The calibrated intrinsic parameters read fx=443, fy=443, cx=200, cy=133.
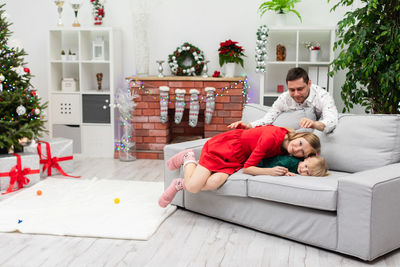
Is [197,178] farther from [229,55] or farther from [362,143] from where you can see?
[229,55]

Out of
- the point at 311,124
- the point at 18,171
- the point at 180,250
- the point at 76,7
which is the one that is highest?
the point at 76,7

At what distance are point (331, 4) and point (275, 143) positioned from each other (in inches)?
113

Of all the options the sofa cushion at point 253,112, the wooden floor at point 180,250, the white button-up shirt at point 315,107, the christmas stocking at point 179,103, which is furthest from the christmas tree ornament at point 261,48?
the wooden floor at point 180,250

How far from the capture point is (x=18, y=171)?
3.75 metres

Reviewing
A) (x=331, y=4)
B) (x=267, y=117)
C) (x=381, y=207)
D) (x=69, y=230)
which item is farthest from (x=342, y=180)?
(x=331, y=4)

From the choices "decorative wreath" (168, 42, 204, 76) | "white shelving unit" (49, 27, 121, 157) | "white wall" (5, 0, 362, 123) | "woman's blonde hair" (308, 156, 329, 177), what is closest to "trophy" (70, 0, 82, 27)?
"white shelving unit" (49, 27, 121, 157)

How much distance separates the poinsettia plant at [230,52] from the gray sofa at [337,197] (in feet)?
6.59

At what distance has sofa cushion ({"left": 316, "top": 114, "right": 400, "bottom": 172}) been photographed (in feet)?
9.05

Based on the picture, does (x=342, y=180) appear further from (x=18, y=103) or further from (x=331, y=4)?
(x=331, y=4)

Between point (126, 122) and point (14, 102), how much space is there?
144cm

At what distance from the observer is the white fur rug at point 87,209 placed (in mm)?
2774

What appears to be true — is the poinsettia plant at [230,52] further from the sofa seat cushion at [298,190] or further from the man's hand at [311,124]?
the sofa seat cushion at [298,190]

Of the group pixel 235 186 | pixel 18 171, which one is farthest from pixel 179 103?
Result: pixel 235 186

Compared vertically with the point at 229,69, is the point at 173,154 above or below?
below
